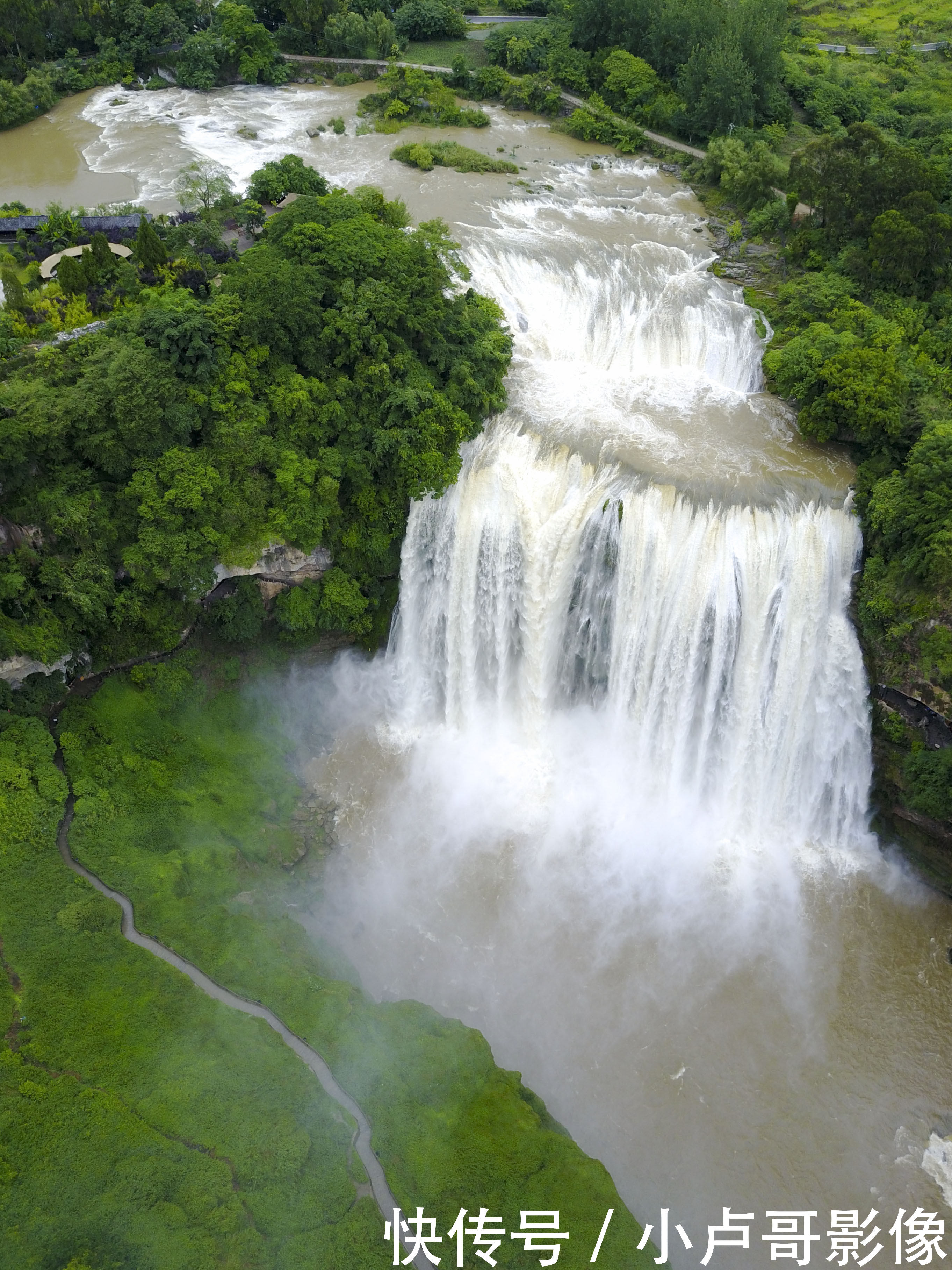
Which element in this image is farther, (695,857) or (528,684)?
(528,684)

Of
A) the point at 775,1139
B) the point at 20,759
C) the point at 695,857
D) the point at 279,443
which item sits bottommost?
the point at 775,1139

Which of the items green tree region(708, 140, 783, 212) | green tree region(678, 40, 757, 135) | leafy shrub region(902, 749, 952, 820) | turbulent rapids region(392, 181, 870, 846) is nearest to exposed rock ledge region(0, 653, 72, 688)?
turbulent rapids region(392, 181, 870, 846)

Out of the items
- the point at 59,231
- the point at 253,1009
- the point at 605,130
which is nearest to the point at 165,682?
the point at 253,1009

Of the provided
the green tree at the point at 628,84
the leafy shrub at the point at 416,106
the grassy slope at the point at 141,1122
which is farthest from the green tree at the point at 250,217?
the green tree at the point at 628,84

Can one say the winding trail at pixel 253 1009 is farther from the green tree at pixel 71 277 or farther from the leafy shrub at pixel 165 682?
the green tree at pixel 71 277

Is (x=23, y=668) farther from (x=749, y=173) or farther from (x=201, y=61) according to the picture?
(x=201, y=61)

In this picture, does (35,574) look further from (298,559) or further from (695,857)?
(695,857)

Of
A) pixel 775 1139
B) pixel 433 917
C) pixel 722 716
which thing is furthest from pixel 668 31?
pixel 775 1139
